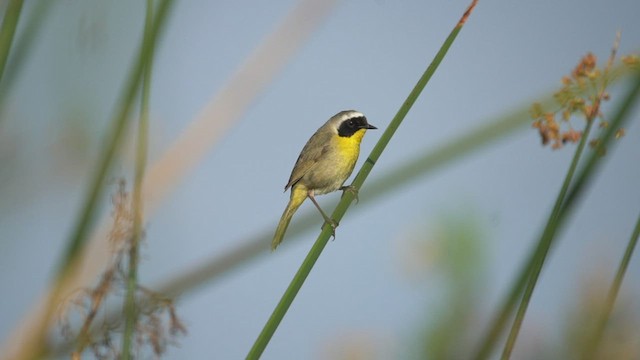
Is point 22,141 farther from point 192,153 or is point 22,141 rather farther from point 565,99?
point 565,99

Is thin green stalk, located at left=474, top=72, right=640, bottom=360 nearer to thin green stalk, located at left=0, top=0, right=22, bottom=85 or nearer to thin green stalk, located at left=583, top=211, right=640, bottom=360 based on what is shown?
thin green stalk, located at left=583, top=211, right=640, bottom=360

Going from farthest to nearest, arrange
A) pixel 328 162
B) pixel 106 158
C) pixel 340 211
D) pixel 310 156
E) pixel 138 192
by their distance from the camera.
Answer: pixel 310 156 → pixel 328 162 → pixel 340 211 → pixel 138 192 → pixel 106 158

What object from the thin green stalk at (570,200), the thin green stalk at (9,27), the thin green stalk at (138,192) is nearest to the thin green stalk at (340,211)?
the thin green stalk at (138,192)

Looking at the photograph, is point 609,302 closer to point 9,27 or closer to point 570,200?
point 570,200

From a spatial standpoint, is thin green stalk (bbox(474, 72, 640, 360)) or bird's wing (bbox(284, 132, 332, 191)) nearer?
thin green stalk (bbox(474, 72, 640, 360))

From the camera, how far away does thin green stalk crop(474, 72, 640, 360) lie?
119cm

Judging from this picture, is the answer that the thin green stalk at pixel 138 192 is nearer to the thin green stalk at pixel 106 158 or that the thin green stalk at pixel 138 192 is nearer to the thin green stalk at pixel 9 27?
the thin green stalk at pixel 106 158

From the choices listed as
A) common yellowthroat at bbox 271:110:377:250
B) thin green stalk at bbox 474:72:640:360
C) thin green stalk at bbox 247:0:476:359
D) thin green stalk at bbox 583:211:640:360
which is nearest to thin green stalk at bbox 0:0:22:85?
thin green stalk at bbox 247:0:476:359

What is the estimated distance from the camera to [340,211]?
1.88 meters

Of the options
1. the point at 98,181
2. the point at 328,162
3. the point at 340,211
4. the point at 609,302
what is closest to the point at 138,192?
the point at 98,181

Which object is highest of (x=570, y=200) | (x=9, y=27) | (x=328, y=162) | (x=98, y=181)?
(x=328, y=162)

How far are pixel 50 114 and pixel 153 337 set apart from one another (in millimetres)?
647

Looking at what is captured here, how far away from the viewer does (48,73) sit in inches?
70.1

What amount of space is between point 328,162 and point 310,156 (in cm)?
15
